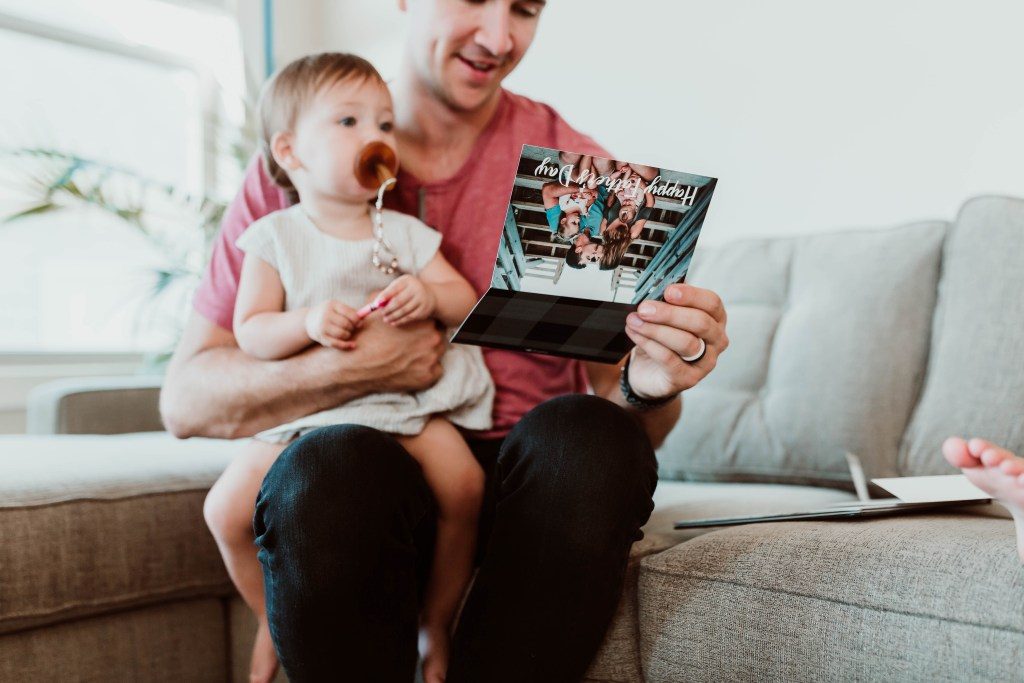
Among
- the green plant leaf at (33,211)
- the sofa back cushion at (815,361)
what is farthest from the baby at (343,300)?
the green plant leaf at (33,211)

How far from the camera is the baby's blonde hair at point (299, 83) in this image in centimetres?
104

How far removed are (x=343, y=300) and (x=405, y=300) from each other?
0.35 ft

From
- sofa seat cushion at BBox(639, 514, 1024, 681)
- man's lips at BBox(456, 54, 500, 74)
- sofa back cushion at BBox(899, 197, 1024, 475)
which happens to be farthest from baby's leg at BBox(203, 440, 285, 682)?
sofa back cushion at BBox(899, 197, 1024, 475)

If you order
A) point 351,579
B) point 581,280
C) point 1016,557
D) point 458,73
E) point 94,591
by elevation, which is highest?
point 458,73

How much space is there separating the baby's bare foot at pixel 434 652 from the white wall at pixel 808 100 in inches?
47.6

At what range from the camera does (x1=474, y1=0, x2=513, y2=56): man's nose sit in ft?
3.51

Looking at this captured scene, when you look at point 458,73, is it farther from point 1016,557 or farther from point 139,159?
point 139,159

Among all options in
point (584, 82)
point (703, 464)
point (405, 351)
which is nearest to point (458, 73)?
point (405, 351)

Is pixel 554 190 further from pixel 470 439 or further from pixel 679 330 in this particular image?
pixel 470 439

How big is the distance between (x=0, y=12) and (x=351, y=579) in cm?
248

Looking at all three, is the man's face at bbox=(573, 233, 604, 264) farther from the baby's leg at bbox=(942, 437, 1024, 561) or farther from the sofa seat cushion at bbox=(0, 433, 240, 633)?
the sofa seat cushion at bbox=(0, 433, 240, 633)

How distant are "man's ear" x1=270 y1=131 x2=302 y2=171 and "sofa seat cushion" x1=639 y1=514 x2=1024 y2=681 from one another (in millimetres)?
654

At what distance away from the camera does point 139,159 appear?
281 cm

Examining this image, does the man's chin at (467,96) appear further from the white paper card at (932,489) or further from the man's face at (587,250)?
the white paper card at (932,489)
